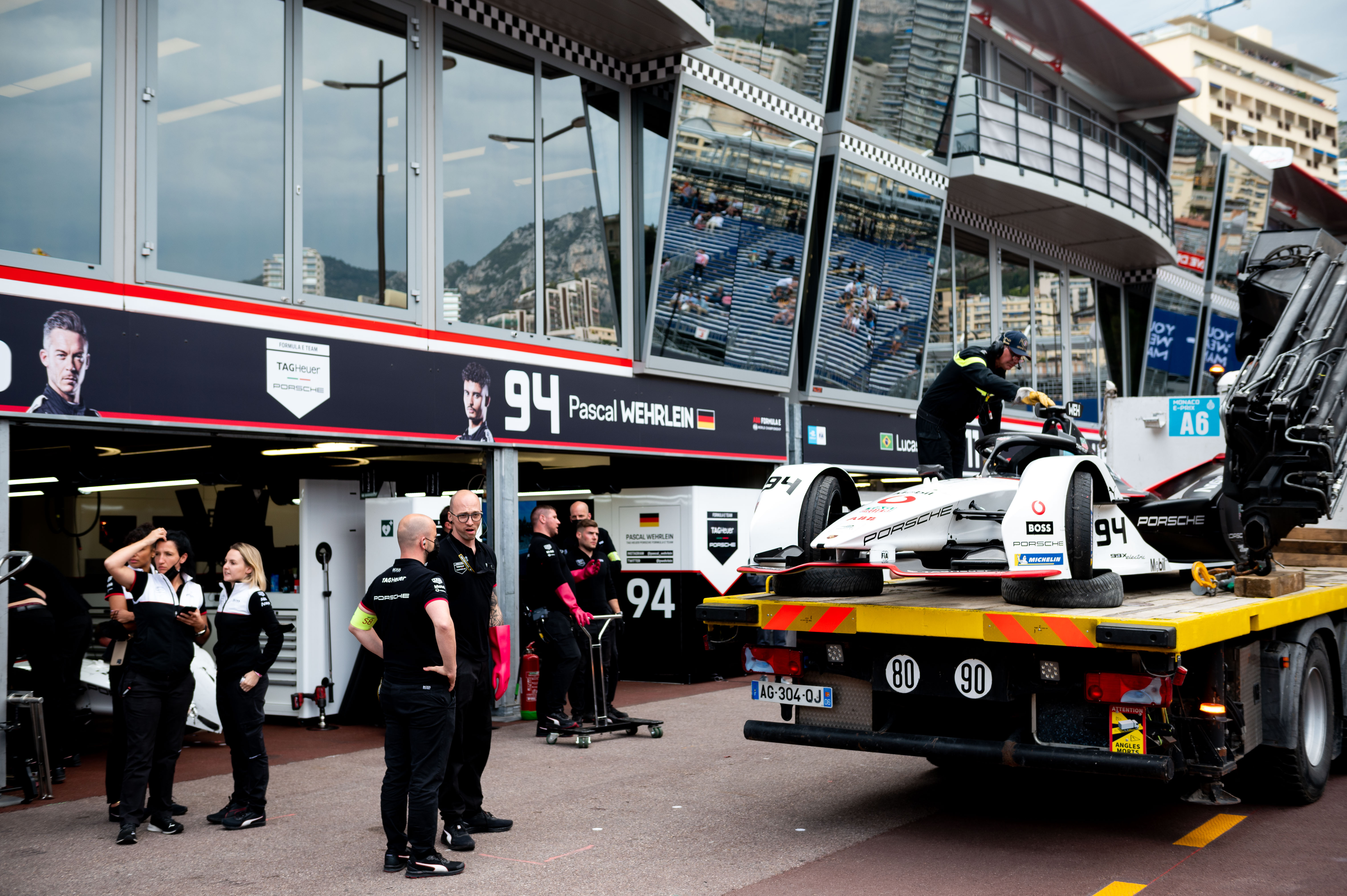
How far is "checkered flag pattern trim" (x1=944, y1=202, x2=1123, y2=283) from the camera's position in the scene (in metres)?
19.6

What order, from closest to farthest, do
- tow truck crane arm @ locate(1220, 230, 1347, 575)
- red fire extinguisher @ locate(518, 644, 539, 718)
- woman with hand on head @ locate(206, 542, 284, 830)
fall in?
woman with hand on head @ locate(206, 542, 284, 830), tow truck crane arm @ locate(1220, 230, 1347, 575), red fire extinguisher @ locate(518, 644, 539, 718)

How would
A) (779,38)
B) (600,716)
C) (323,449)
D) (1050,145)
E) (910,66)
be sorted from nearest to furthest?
1. (600,716)
2. (323,449)
3. (779,38)
4. (910,66)
5. (1050,145)

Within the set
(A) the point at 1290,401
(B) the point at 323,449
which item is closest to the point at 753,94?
(B) the point at 323,449

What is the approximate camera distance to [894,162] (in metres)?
16.4

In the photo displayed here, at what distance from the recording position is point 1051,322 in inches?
884

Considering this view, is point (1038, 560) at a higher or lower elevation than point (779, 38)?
lower

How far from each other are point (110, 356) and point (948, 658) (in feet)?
18.9

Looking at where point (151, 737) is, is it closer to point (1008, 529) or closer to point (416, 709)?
point (416, 709)

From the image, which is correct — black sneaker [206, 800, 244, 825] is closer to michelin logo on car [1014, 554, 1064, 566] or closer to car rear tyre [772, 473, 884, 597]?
car rear tyre [772, 473, 884, 597]

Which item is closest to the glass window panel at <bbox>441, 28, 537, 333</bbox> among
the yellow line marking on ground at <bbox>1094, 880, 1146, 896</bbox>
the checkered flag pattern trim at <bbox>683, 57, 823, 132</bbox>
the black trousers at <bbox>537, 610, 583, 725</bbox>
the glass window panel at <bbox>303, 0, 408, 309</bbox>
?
the glass window panel at <bbox>303, 0, 408, 309</bbox>

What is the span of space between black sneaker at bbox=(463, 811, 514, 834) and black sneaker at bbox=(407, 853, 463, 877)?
75 centimetres

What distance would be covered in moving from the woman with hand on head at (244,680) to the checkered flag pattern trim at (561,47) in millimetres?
6026

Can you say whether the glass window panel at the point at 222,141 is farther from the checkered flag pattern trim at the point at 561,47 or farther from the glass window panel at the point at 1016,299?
the glass window panel at the point at 1016,299

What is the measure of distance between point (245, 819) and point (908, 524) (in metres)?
4.18
